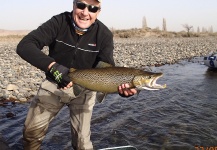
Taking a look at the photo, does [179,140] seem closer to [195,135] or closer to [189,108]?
[195,135]

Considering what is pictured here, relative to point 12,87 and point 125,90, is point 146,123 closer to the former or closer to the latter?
point 125,90

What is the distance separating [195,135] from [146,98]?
149 inches

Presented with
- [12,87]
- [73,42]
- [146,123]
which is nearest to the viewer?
[73,42]

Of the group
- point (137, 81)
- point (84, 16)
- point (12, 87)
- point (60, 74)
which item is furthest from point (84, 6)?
point (12, 87)

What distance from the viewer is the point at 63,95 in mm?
4637

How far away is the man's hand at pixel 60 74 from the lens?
3727 millimetres

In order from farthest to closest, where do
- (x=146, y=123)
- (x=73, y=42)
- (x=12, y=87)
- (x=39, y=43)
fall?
(x=12, y=87) < (x=146, y=123) < (x=73, y=42) < (x=39, y=43)

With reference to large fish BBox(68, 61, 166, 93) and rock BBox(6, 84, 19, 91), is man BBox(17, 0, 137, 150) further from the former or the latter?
rock BBox(6, 84, 19, 91)

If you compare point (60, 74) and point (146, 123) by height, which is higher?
point (60, 74)

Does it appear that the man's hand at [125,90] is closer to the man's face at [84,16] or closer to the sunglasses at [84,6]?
the man's face at [84,16]

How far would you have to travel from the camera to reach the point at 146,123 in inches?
314

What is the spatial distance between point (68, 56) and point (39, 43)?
1.79ft

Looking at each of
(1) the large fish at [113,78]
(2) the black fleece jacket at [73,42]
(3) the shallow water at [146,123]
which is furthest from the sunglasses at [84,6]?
(3) the shallow water at [146,123]

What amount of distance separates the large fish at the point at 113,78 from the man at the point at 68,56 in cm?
11
